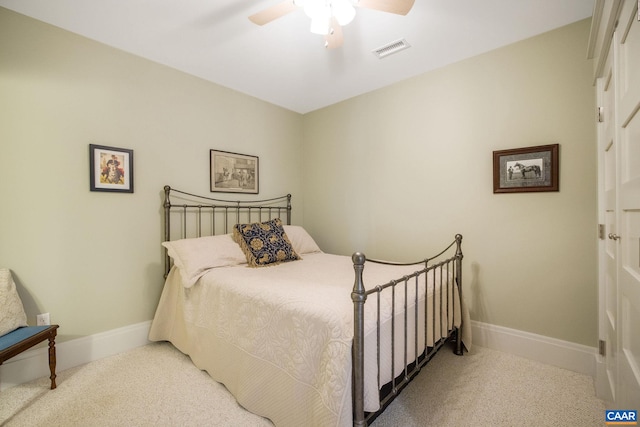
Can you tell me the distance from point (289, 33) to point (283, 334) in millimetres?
2161

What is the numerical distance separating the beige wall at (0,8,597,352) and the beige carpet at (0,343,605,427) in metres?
0.40

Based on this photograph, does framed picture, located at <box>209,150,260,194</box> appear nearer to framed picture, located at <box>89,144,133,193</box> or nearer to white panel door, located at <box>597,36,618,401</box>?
framed picture, located at <box>89,144,133,193</box>

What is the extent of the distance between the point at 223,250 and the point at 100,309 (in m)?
1.08

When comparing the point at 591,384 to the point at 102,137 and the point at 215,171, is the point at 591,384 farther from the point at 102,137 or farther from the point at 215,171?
the point at 102,137

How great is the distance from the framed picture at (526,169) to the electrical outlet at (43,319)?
143 inches

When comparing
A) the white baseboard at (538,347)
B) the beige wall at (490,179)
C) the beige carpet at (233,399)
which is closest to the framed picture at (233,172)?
the beige wall at (490,179)

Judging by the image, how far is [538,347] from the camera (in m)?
2.23

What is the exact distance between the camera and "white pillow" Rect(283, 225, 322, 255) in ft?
10.2

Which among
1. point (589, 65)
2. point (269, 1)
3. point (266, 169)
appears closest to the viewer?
point (269, 1)

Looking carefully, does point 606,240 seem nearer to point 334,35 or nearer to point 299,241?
point 334,35

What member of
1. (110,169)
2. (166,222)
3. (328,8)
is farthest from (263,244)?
(328,8)

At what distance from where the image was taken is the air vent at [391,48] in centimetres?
233

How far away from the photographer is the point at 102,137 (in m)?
2.33

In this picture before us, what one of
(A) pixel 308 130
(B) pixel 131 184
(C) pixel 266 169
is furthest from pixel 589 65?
(B) pixel 131 184
